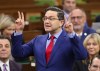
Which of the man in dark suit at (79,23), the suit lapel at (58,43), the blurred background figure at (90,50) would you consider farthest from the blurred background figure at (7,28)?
the suit lapel at (58,43)

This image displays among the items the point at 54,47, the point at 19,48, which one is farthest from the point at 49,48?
the point at 19,48

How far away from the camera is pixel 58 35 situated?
455cm

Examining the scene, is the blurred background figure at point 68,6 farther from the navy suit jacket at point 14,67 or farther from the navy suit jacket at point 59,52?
the navy suit jacket at point 59,52

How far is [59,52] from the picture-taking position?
448 centimetres

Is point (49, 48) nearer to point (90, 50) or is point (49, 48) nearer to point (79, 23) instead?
point (90, 50)

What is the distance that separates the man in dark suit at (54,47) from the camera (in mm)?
4398

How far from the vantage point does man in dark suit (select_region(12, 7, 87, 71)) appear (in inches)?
173

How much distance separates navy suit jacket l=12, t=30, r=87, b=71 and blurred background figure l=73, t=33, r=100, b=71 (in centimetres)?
46

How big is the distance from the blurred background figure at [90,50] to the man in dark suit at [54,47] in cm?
46

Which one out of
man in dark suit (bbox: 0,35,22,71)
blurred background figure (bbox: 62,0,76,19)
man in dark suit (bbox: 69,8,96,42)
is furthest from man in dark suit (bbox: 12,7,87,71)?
blurred background figure (bbox: 62,0,76,19)

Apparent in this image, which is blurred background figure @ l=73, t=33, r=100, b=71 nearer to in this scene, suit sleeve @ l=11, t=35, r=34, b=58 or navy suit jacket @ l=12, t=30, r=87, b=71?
navy suit jacket @ l=12, t=30, r=87, b=71

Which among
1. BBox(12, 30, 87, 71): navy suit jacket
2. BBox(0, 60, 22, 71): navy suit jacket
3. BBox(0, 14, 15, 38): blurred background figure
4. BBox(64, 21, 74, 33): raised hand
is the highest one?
BBox(64, 21, 74, 33): raised hand

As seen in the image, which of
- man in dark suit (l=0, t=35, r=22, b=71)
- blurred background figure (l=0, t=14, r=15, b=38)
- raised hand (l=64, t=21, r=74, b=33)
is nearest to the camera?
raised hand (l=64, t=21, r=74, b=33)

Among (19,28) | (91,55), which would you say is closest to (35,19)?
(91,55)
